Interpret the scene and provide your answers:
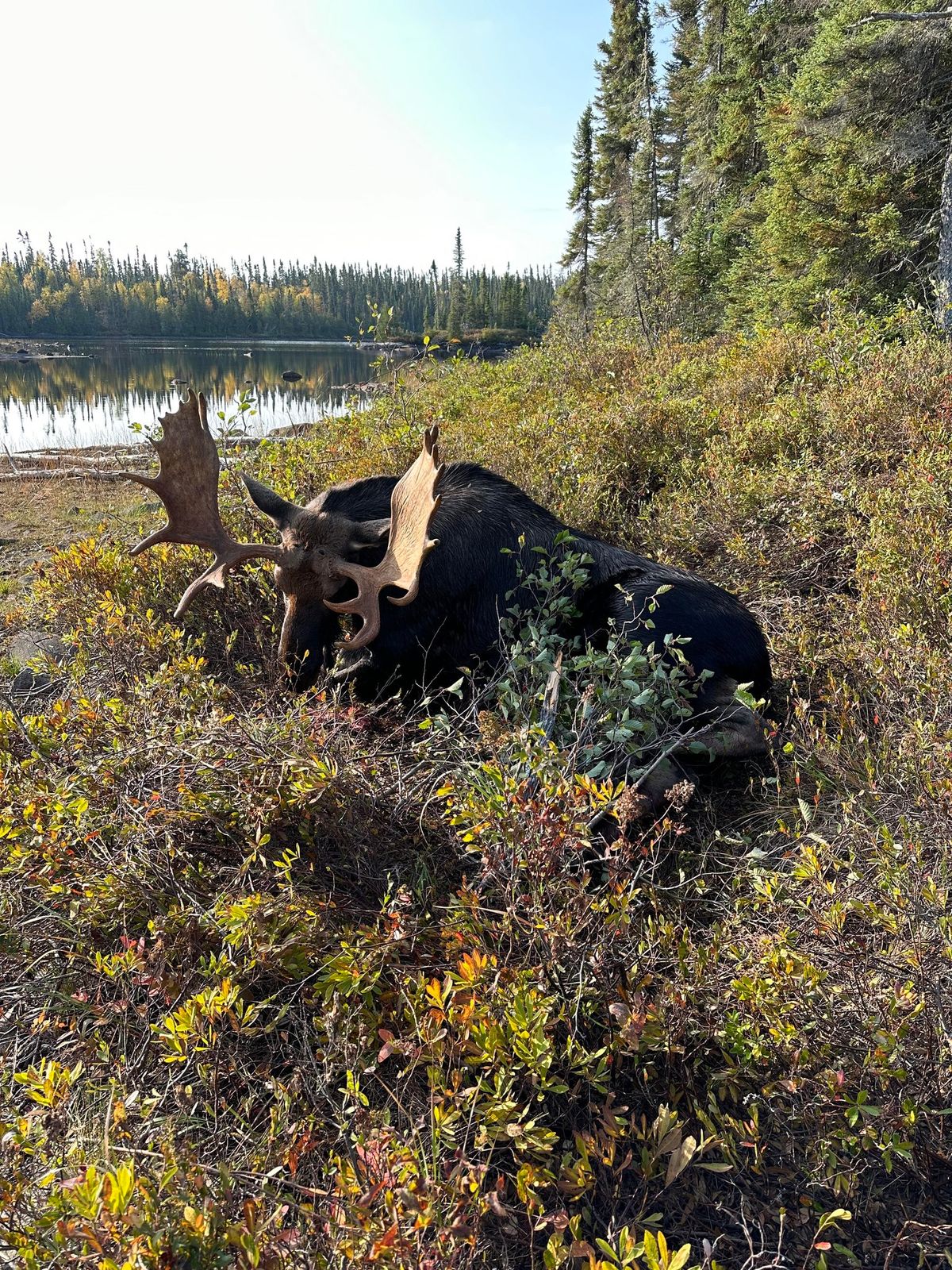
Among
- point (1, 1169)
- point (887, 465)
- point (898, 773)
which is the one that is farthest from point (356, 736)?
point (887, 465)

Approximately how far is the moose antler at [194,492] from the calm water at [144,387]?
4.24 feet

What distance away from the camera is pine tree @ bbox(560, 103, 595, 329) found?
38.8 meters

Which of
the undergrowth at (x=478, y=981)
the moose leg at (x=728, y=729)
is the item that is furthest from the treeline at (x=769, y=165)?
the undergrowth at (x=478, y=981)

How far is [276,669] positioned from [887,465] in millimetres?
4878

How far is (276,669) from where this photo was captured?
165 inches

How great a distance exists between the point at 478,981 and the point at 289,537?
2885 mm

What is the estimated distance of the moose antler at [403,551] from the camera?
3.61m

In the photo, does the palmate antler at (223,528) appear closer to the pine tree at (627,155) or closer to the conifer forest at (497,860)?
the conifer forest at (497,860)

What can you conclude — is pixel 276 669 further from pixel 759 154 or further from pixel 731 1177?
pixel 759 154

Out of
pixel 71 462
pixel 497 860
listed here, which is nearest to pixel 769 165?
pixel 71 462

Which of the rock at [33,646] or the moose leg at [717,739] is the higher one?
the moose leg at [717,739]

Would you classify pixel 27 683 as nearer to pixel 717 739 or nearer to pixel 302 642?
pixel 302 642

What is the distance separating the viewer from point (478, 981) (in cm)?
194

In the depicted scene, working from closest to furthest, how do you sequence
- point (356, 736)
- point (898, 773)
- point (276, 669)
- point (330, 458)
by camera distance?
point (898, 773), point (356, 736), point (276, 669), point (330, 458)
